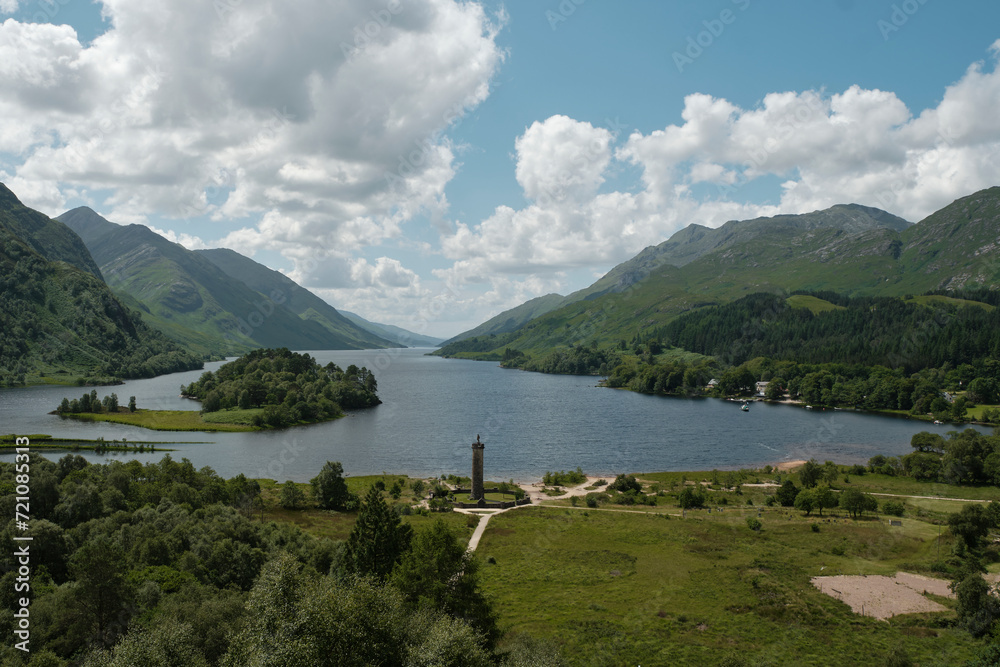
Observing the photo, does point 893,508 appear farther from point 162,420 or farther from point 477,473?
point 162,420

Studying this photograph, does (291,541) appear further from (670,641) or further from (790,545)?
(790,545)

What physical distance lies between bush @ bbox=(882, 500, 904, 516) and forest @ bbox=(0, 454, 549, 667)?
218 feet

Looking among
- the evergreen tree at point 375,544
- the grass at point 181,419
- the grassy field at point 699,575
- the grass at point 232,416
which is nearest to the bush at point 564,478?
the grassy field at point 699,575

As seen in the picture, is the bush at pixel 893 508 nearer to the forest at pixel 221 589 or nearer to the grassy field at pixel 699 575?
the grassy field at pixel 699 575

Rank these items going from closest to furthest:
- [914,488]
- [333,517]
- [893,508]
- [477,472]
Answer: [333,517] → [893,508] → [477,472] → [914,488]

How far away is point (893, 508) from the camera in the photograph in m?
75.1

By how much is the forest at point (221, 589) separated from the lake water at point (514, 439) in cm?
5018

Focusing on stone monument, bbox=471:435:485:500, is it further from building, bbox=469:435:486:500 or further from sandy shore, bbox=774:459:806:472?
sandy shore, bbox=774:459:806:472

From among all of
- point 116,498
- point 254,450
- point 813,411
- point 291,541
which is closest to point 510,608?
point 291,541

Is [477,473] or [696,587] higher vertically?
[477,473]

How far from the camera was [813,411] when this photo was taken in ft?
643

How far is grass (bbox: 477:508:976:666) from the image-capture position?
3856 cm

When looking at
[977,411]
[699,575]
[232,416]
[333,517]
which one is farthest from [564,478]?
[977,411]

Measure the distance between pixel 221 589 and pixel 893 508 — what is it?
83324 mm
